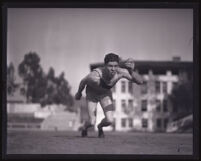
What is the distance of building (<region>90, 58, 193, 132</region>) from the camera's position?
134 feet

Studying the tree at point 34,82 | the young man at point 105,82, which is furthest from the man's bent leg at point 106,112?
the tree at point 34,82

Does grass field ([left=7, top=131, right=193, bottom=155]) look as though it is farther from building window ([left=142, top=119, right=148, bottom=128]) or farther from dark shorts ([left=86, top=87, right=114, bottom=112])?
building window ([left=142, top=119, right=148, bottom=128])

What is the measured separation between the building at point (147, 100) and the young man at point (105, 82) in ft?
99.9

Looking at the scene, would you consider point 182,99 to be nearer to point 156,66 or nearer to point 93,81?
point 156,66

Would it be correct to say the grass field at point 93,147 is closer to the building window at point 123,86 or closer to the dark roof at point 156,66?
the dark roof at point 156,66

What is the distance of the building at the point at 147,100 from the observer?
4094 cm

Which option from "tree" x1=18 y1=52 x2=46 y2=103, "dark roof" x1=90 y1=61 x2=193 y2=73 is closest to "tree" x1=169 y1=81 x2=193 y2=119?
"dark roof" x1=90 y1=61 x2=193 y2=73

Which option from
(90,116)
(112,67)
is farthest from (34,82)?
(112,67)

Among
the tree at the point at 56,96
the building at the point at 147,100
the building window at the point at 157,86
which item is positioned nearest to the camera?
the tree at the point at 56,96

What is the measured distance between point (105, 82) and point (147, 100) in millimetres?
34197

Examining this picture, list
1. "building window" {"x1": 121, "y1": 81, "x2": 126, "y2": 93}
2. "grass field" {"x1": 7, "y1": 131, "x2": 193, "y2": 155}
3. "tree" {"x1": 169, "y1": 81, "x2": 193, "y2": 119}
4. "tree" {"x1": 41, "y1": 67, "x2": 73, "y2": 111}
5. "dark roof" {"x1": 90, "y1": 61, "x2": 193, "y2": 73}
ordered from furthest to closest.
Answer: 1. "building window" {"x1": 121, "y1": 81, "x2": 126, "y2": 93}
2. "dark roof" {"x1": 90, "y1": 61, "x2": 193, "y2": 73}
3. "tree" {"x1": 169, "y1": 81, "x2": 193, "y2": 119}
4. "tree" {"x1": 41, "y1": 67, "x2": 73, "y2": 111}
5. "grass field" {"x1": 7, "y1": 131, "x2": 193, "y2": 155}

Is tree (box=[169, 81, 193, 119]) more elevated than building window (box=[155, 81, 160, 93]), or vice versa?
building window (box=[155, 81, 160, 93])

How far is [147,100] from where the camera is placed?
43250 millimetres

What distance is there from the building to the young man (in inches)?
1198
